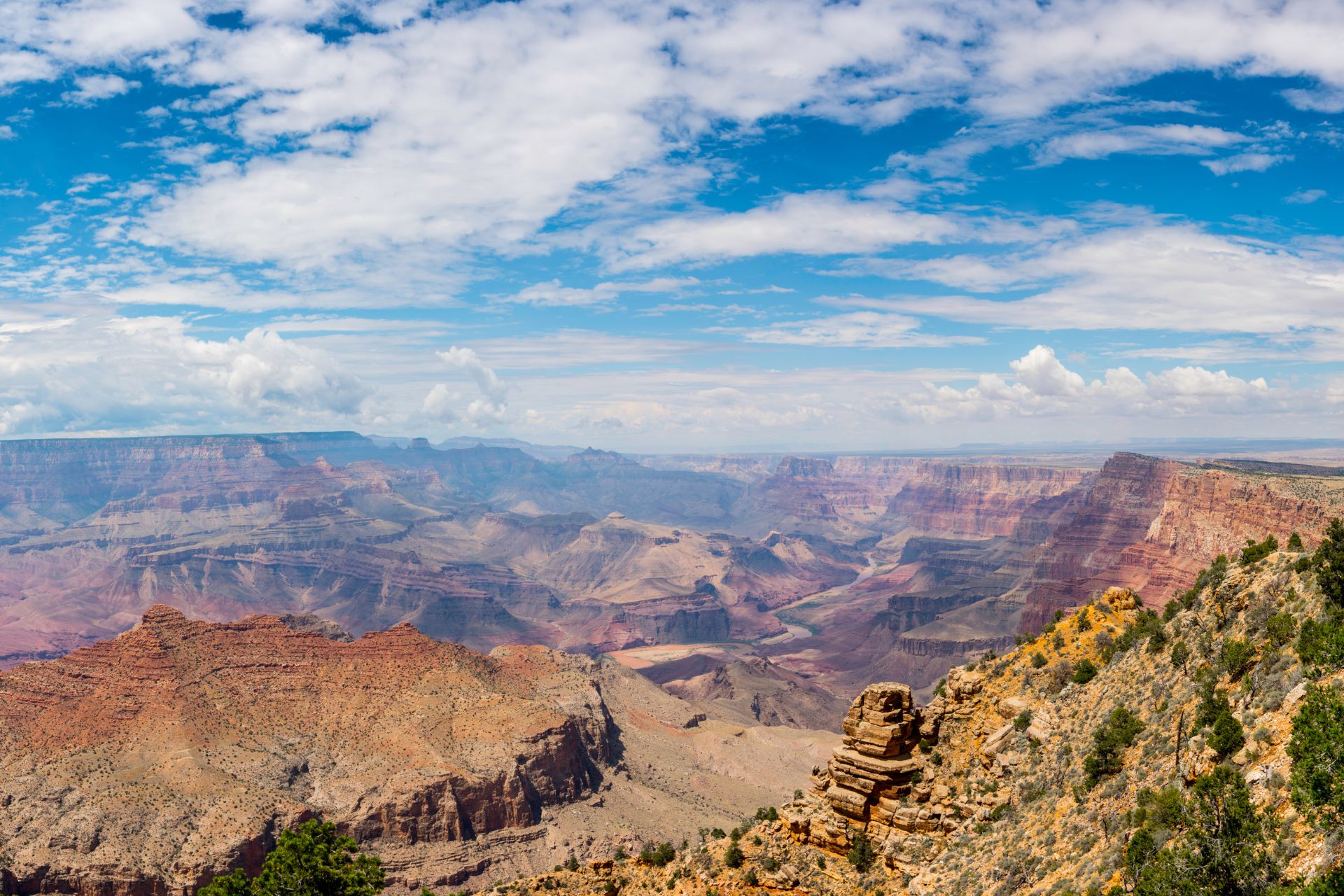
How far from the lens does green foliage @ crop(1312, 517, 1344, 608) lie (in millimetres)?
22250

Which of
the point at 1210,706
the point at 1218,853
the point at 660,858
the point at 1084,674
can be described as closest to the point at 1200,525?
the point at 1084,674

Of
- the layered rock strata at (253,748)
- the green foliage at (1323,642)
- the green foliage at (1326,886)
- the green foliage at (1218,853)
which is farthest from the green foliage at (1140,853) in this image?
the layered rock strata at (253,748)

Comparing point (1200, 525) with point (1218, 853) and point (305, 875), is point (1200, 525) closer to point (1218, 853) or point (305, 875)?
point (1218, 853)

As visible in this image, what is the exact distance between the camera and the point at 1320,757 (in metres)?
16.0

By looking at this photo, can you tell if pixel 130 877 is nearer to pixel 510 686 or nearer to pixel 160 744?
pixel 160 744

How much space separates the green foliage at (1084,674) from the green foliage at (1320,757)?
15.4m

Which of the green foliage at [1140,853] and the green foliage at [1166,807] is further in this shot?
the green foliage at [1166,807]

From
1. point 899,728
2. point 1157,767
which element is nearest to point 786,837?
point 899,728

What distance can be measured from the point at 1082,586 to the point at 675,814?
12668 cm

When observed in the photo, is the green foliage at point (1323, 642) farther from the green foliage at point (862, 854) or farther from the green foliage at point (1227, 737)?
the green foliage at point (862, 854)

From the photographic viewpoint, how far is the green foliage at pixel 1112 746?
24.7 meters

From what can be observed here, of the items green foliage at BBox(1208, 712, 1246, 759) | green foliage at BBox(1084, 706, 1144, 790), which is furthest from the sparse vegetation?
green foliage at BBox(1208, 712, 1246, 759)

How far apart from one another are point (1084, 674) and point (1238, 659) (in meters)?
9.63

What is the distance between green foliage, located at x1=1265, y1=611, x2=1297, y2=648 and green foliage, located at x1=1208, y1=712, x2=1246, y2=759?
3.50m
